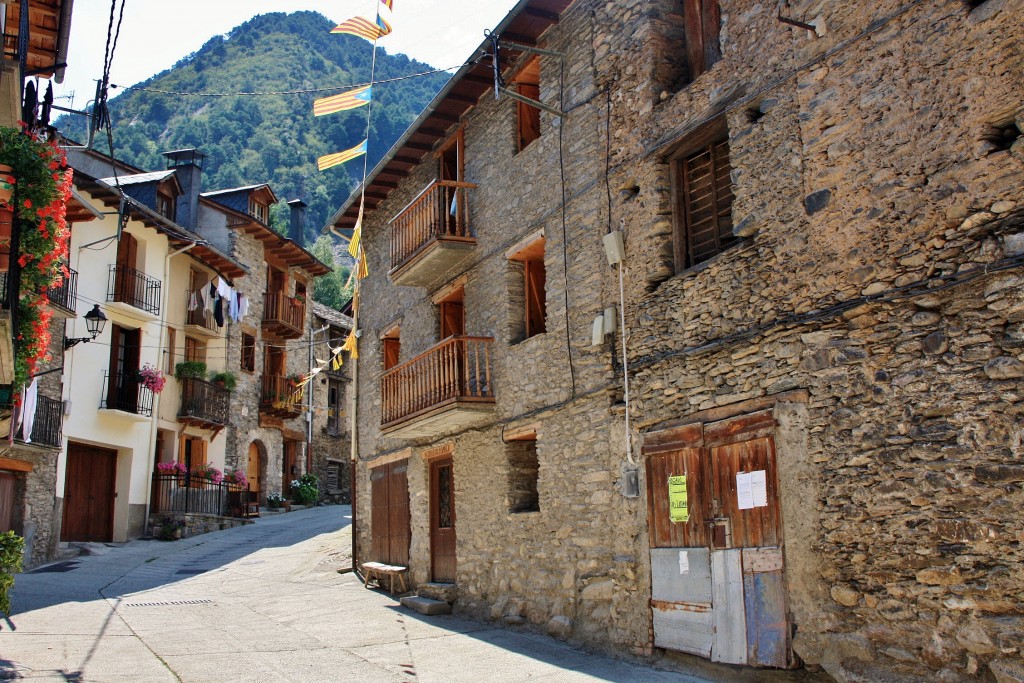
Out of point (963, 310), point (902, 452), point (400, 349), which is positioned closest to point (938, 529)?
point (902, 452)

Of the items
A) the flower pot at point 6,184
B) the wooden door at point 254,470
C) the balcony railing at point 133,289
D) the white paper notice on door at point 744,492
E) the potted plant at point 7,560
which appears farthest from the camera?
the wooden door at point 254,470

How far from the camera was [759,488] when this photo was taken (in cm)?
813

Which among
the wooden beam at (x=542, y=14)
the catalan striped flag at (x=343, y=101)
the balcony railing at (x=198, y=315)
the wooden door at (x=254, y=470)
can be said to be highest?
the wooden beam at (x=542, y=14)

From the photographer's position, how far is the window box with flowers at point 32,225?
8969 millimetres

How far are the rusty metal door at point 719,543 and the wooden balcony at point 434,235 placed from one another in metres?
5.23

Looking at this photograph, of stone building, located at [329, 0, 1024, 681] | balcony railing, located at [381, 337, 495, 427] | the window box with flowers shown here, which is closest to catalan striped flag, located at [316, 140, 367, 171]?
stone building, located at [329, 0, 1024, 681]

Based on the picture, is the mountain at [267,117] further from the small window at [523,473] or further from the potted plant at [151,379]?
the small window at [523,473]

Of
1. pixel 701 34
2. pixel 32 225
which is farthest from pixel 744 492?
pixel 32 225

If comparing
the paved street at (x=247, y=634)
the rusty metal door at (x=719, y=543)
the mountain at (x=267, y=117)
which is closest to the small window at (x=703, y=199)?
the rusty metal door at (x=719, y=543)

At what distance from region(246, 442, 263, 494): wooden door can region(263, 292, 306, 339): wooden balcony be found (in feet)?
12.1

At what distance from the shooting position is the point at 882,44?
7.51 meters

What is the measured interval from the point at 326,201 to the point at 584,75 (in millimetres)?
69500

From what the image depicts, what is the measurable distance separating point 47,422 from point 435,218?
32.7 ft

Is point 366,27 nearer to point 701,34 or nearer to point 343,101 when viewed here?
point 343,101
